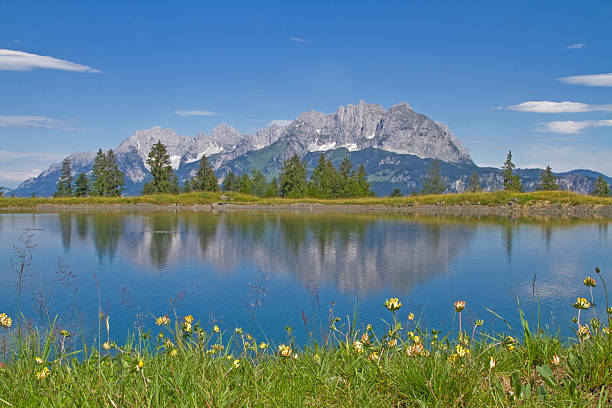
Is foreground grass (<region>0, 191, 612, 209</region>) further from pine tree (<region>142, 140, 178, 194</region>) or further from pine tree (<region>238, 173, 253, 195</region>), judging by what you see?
pine tree (<region>238, 173, 253, 195</region>)

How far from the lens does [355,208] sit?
75.8 metres

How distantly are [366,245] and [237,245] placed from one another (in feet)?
24.8

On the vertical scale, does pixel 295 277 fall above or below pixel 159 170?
below

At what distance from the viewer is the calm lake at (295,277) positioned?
1173 centimetres

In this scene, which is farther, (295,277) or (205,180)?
(205,180)

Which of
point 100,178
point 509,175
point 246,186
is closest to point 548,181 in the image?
point 509,175

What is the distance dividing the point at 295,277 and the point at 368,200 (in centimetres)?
6277

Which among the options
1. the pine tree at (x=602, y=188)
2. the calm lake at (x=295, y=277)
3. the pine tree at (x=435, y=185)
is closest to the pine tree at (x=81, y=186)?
the calm lake at (x=295, y=277)

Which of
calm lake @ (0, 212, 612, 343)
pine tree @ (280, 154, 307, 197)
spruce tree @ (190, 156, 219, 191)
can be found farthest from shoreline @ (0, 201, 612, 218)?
calm lake @ (0, 212, 612, 343)

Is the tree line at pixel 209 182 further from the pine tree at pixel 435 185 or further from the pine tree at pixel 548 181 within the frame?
the pine tree at pixel 435 185

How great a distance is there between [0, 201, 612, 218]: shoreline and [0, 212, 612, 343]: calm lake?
111 ft

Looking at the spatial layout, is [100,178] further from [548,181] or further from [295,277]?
[548,181]

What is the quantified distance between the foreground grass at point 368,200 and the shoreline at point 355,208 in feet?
2.27

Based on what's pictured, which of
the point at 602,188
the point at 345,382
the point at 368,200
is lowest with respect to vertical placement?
the point at 345,382
